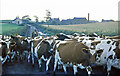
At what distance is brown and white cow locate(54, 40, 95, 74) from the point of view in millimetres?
6387

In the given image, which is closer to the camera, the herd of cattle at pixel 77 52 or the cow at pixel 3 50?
the herd of cattle at pixel 77 52

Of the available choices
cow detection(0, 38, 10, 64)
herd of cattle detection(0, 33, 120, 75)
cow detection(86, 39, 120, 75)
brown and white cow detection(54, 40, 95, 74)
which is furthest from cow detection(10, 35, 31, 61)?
cow detection(86, 39, 120, 75)

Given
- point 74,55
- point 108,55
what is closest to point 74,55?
point 74,55

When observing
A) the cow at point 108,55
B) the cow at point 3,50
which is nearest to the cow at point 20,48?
the cow at point 3,50

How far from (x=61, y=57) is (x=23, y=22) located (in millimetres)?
49479

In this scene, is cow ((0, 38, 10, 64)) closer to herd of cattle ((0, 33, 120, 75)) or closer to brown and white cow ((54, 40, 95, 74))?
herd of cattle ((0, 33, 120, 75))

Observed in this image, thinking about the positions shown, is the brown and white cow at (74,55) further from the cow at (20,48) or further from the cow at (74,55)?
the cow at (20,48)

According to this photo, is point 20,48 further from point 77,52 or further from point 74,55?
point 77,52

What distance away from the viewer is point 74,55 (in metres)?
6.66

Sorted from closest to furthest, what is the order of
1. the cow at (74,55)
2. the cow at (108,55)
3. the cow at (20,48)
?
1. the cow at (74,55)
2. the cow at (108,55)
3. the cow at (20,48)

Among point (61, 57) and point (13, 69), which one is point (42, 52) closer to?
point (61, 57)

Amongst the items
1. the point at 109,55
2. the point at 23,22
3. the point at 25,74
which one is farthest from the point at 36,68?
the point at 23,22

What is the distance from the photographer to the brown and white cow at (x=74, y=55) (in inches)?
251

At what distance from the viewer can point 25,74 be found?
7.56m
